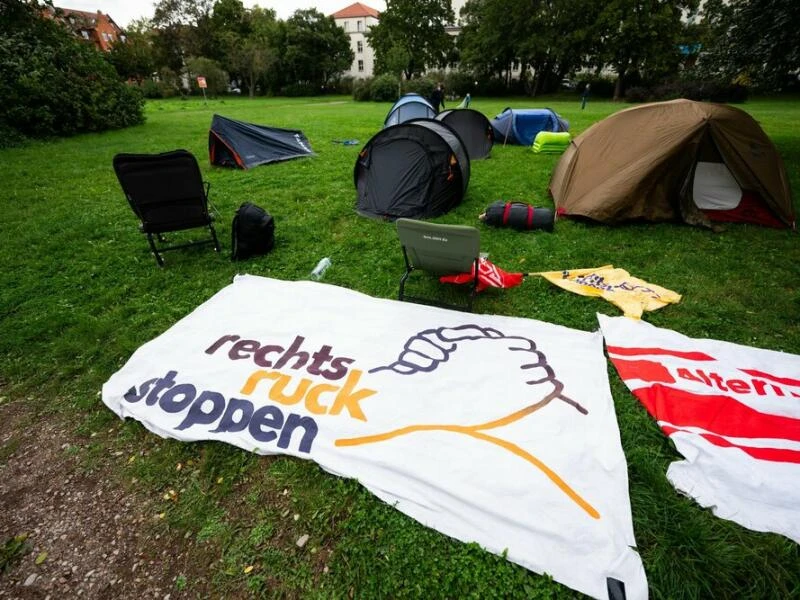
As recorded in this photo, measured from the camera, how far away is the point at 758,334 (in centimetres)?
372

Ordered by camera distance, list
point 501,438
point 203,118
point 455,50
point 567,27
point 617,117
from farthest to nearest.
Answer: point 455,50
point 567,27
point 203,118
point 617,117
point 501,438

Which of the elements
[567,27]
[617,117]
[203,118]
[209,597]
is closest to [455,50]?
[567,27]

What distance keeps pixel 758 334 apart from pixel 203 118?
23840mm

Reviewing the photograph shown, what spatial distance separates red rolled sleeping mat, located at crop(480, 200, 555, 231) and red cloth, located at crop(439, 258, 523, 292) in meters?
1.89

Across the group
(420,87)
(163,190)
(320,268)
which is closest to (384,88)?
(420,87)

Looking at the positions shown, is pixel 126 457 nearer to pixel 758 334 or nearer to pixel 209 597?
pixel 209 597

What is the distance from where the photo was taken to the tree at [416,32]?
140 ft

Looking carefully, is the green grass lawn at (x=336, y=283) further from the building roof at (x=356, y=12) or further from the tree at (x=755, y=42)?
the building roof at (x=356, y=12)

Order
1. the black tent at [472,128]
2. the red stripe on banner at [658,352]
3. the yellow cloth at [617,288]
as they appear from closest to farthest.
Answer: the red stripe on banner at [658,352] → the yellow cloth at [617,288] → the black tent at [472,128]

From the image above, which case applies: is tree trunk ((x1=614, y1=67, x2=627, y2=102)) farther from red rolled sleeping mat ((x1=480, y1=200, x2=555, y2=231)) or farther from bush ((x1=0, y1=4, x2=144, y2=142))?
bush ((x1=0, y1=4, x2=144, y2=142))

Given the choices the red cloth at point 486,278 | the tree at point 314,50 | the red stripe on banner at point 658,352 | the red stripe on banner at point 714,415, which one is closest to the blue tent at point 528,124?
the red cloth at point 486,278

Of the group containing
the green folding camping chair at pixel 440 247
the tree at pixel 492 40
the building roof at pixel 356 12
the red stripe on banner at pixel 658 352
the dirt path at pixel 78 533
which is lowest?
the dirt path at pixel 78 533

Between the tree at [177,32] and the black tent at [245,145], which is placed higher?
the tree at [177,32]

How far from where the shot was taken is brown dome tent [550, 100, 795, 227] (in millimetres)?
5457
